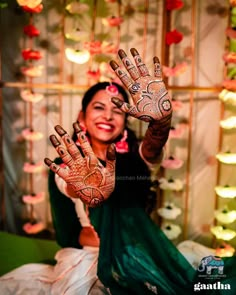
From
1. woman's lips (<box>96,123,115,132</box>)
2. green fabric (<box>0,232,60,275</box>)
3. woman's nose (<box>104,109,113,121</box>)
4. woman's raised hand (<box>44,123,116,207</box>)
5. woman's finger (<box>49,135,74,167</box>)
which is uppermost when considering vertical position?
woman's nose (<box>104,109,113,121</box>)

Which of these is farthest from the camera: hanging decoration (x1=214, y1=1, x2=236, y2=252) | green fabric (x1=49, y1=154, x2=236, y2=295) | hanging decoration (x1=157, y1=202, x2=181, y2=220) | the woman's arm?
hanging decoration (x1=157, y1=202, x2=181, y2=220)

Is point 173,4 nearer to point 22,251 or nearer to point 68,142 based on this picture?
point 68,142

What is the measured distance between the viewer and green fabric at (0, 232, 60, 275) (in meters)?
1.66

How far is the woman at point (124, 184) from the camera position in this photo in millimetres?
971

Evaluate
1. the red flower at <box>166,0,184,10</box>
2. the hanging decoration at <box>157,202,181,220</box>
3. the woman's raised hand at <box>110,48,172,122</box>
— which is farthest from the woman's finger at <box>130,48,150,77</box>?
the hanging decoration at <box>157,202,181,220</box>

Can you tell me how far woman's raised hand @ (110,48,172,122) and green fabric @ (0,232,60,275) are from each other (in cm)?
94

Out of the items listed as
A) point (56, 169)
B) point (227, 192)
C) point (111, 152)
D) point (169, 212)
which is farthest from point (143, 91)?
point (169, 212)

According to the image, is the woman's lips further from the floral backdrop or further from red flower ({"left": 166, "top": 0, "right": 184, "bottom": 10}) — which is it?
red flower ({"left": 166, "top": 0, "right": 184, "bottom": 10})

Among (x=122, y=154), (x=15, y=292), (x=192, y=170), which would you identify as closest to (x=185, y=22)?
(x=192, y=170)

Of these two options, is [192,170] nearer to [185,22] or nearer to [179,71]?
[179,71]

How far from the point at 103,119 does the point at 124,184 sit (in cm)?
25

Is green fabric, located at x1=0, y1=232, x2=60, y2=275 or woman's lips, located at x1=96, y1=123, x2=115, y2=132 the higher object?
woman's lips, located at x1=96, y1=123, x2=115, y2=132

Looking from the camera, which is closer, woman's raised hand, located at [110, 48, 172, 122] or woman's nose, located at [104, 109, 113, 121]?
woman's raised hand, located at [110, 48, 172, 122]

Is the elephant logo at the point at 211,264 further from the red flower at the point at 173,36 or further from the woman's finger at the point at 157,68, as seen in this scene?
the red flower at the point at 173,36
